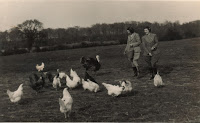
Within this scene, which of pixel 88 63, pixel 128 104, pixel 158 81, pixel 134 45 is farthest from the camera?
pixel 88 63

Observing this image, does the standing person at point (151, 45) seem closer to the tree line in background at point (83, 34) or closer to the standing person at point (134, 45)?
the standing person at point (134, 45)

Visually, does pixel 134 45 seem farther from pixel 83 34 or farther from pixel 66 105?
pixel 83 34

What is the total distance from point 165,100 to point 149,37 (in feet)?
8.26

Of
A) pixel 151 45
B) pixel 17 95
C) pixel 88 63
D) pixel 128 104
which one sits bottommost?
pixel 128 104

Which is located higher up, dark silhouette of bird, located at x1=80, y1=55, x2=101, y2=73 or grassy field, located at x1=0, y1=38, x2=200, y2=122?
dark silhouette of bird, located at x1=80, y1=55, x2=101, y2=73

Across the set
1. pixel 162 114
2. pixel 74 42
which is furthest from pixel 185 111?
pixel 74 42

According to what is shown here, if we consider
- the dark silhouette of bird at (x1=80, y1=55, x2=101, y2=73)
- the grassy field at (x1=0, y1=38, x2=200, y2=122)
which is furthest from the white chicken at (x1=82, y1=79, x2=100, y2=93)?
the dark silhouette of bird at (x1=80, y1=55, x2=101, y2=73)

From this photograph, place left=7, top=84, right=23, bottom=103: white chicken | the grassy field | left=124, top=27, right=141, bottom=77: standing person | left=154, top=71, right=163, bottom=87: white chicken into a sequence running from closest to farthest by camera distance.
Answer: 1. the grassy field
2. left=7, top=84, right=23, bottom=103: white chicken
3. left=154, top=71, right=163, bottom=87: white chicken
4. left=124, top=27, right=141, bottom=77: standing person

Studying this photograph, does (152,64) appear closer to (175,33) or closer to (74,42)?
(175,33)

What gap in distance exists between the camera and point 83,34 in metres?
18.6

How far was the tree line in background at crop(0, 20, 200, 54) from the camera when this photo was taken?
1441 cm

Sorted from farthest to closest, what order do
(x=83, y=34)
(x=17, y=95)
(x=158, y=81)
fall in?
(x=83, y=34), (x=158, y=81), (x=17, y=95)

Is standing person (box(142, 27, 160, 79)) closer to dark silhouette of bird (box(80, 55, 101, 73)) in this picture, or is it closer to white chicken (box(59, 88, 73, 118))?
dark silhouette of bird (box(80, 55, 101, 73))

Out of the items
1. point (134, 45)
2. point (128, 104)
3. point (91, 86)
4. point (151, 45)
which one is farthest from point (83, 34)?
point (128, 104)
